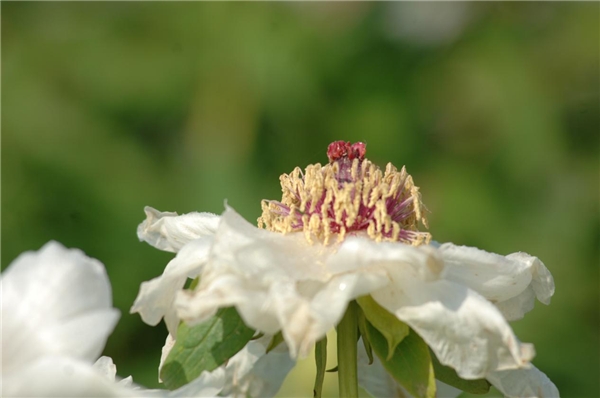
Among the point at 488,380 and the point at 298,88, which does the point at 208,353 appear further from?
the point at 298,88

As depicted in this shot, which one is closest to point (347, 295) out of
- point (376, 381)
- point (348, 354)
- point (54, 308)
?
point (348, 354)

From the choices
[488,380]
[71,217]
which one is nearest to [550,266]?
[71,217]

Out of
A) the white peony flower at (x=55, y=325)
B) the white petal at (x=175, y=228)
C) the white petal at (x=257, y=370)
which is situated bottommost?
the white peony flower at (x=55, y=325)

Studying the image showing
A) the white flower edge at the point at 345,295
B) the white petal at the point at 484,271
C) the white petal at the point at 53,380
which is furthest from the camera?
the white petal at the point at 484,271

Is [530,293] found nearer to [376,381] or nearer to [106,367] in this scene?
[376,381]

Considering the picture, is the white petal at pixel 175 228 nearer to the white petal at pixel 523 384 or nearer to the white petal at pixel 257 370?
the white petal at pixel 257 370

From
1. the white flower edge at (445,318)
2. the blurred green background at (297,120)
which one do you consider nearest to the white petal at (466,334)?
the white flower edge at (445,318)
